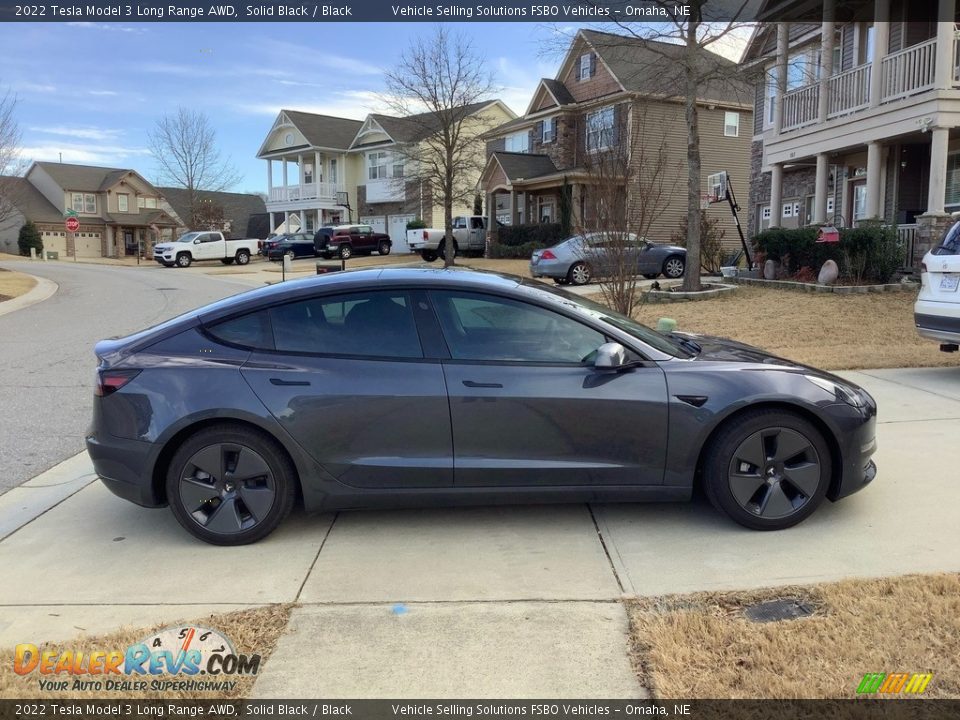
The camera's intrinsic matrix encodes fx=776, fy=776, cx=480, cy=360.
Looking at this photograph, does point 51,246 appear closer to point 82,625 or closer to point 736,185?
point 736,185

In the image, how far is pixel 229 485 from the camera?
13.9 feet

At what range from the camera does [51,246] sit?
59.0 meters

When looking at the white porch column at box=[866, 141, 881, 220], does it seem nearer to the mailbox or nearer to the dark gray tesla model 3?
the mailbox

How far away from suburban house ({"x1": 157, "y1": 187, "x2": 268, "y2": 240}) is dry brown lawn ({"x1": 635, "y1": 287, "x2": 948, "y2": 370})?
1902 inches

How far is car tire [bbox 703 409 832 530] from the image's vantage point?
419 cm

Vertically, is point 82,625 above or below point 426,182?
below

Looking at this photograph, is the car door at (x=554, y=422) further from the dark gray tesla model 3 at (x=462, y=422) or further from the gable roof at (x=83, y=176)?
the gable roof at (x=83, y=176)

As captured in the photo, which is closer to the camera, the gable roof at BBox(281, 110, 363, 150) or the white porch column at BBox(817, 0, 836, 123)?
the white porch column at BBox(817, 0, 836, 123)

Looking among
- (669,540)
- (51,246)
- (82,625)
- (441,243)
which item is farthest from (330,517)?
(51,246)

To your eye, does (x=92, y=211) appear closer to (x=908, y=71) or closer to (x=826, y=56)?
(x=826, y=56)

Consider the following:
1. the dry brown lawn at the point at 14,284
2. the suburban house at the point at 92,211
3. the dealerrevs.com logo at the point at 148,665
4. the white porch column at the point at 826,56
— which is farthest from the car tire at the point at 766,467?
the suburban house at the point at 92,211

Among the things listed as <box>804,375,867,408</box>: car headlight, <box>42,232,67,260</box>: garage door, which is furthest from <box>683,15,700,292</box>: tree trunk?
<box>42,232,67,260</box>: garage door

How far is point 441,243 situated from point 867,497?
3186 cm

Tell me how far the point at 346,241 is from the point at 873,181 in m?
28.5
